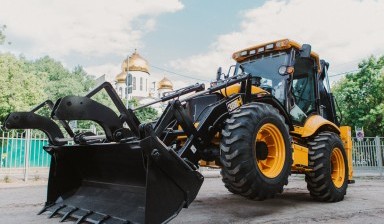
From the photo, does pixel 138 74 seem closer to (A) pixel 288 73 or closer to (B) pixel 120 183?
(A) pixel 288 73

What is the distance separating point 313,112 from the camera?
6.74 metres

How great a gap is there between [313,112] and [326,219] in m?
2.50

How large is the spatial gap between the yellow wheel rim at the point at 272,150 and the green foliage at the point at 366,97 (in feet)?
95.0

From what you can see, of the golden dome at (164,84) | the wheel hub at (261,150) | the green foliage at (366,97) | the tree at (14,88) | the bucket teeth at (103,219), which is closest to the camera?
the bucket teeth at (103,219)

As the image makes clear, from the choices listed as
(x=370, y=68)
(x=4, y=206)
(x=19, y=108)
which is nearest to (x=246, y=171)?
(x=4, y=206)

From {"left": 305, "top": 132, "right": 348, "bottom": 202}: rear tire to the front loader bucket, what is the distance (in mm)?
2874

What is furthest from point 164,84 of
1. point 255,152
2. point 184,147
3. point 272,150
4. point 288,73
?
point 184,147

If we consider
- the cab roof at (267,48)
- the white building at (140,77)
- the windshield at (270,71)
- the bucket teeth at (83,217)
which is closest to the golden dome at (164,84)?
the white building at (140,77)

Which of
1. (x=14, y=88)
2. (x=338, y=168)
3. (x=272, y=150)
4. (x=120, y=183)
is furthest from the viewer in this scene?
(x=14, y=88)

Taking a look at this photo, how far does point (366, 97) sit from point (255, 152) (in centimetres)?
3138

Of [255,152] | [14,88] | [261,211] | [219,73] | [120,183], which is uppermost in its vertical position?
[14,88]

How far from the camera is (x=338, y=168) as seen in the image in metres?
6.66

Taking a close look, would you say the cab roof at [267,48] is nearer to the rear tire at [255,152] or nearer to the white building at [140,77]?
the rear tire at [255,152]

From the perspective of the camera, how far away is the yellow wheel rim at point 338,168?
6.57m
